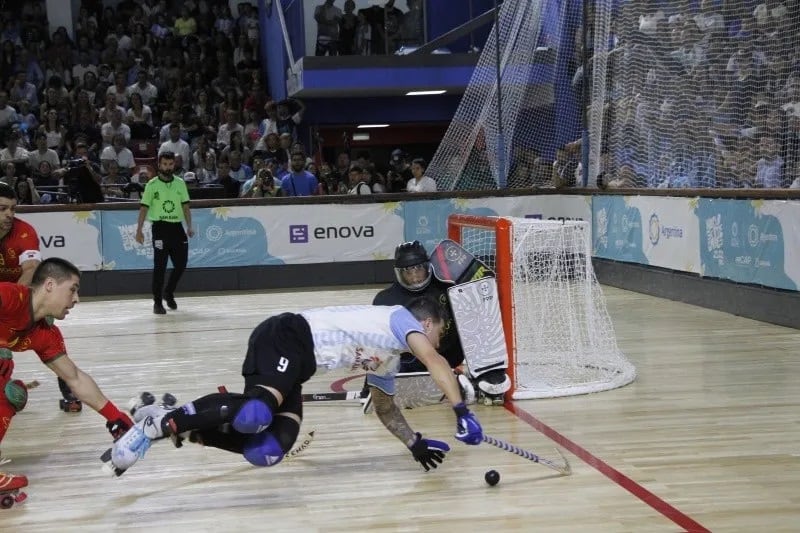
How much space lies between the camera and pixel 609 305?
13484 millimetres

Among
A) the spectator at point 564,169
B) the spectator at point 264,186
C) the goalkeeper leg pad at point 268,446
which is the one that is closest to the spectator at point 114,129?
the spectator at point 264,186

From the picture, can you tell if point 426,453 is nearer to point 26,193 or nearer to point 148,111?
point 26,193

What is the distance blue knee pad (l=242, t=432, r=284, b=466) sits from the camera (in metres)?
5.39

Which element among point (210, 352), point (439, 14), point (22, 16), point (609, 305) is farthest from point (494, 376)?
point (22, 16)

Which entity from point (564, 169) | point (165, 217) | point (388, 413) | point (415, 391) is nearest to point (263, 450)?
point (388, 413)

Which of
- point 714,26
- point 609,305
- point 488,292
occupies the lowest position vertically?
point 609,305

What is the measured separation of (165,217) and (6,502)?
27.9ft

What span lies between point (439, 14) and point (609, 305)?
9939mm

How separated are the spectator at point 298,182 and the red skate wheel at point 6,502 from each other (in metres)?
11.3

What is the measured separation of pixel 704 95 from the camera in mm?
14258

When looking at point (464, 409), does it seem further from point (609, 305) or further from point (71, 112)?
point (71, 112)

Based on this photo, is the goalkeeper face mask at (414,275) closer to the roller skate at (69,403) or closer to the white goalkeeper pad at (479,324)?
the white goalkeeper pad at (479,324)

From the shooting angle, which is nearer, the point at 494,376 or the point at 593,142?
the point at 494,376

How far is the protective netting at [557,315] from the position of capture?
8.16 m
